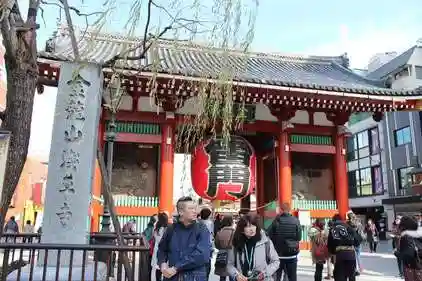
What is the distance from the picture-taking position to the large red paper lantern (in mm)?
9508

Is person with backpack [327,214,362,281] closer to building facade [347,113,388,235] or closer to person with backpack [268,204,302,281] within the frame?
person with backpack [268,204,302,281]

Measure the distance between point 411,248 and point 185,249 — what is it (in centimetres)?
369

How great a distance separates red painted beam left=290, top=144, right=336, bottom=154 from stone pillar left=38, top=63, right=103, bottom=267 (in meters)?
7.57

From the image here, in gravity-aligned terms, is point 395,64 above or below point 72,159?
above

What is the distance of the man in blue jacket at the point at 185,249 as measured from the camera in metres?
3.45

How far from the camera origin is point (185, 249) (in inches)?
138

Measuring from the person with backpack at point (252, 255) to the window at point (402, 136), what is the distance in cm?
2643

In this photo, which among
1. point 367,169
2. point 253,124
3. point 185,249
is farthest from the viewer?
point 367,169

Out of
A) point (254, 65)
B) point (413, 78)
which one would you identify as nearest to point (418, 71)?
point (413, 78)

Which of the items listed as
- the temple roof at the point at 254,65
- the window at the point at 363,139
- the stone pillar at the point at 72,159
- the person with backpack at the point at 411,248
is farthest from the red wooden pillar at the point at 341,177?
the window at the point at 363,139

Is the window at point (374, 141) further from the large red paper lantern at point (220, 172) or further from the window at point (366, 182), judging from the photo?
the large red paper lantern at point (220, 172)

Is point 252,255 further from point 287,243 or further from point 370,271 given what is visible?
point 370,271

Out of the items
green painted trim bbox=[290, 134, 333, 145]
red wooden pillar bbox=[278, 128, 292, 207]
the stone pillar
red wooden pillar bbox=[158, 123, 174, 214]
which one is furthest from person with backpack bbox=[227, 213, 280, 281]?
green painted trim bbox=[290, 134, 333, 145]

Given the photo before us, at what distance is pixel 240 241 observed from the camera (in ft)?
13.3
